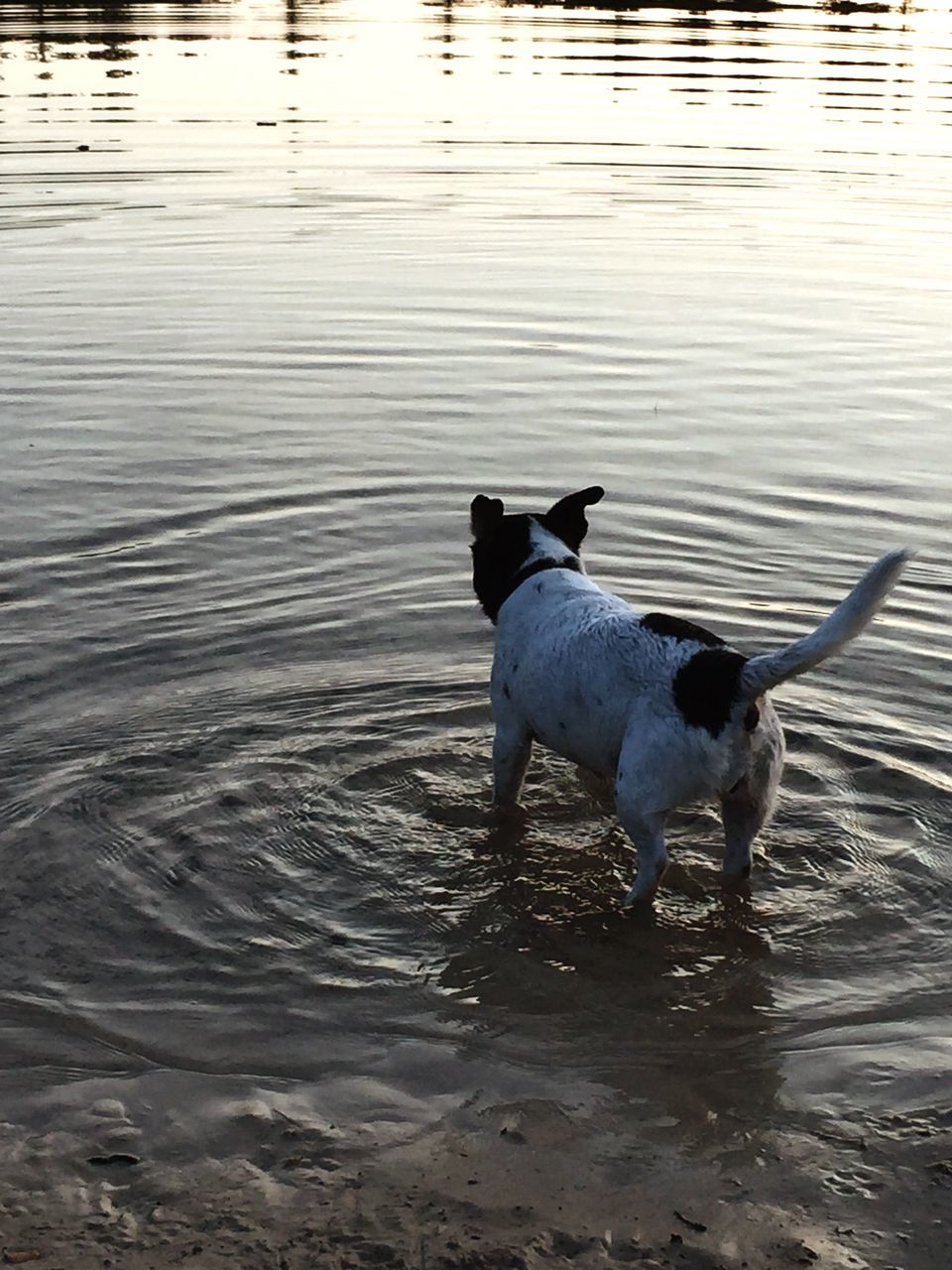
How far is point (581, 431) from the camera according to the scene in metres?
12.8

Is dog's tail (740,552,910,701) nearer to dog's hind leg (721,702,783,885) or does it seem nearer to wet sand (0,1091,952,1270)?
dog's hind leg (721,702,783,885)

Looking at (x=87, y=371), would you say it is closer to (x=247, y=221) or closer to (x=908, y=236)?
(x=247, y=221)

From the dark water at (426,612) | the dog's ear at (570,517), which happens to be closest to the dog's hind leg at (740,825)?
the dark water at (426,612)

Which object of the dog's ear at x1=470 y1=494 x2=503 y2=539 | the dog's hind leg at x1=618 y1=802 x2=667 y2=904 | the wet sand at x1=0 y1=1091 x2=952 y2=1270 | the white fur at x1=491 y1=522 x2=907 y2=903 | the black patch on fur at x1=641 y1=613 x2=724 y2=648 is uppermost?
the dog's ear at x1=470 y1=494 x2=503 y2=539

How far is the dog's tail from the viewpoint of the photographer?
16.7 ft

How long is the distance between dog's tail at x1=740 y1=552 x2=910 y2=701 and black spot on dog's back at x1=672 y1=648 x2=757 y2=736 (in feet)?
0.18

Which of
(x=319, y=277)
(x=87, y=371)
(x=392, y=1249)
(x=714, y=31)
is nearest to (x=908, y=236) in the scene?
(x=319, y=277)

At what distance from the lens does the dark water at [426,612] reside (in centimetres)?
546

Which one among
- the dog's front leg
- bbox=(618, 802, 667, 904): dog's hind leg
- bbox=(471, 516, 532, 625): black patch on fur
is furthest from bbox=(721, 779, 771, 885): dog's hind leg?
bbox=(471, 516, 532, 625): black patch on fur

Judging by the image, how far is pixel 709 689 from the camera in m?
5.69

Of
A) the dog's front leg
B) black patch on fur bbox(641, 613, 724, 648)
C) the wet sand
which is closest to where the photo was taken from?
the wet sand

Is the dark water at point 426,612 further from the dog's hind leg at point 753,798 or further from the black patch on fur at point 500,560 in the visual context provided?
the black patch on fur at point 500,560

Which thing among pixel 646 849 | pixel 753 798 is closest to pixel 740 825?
pixel 753 798

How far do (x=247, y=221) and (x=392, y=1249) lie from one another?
704 inches
